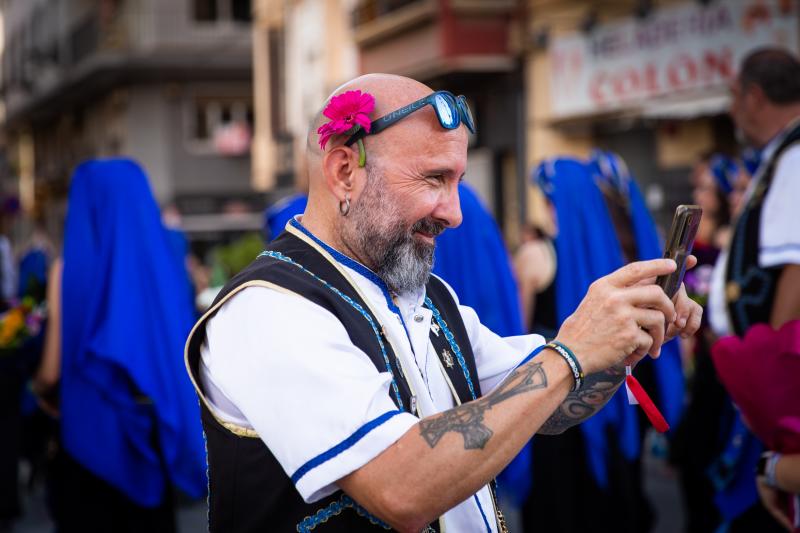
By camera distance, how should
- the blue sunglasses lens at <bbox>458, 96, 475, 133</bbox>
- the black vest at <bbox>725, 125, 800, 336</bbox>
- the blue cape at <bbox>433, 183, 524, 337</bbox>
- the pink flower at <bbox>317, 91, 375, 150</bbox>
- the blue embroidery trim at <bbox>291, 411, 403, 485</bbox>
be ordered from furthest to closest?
the blue cape at <bbox>433, 183, 524, 337</bbox>, the black vest at <bbox>725, 125, 800, 336</bbox>, the blue sunglasses lens at <bbox>458, 96, 475, 133</bbox>, the pink flower at <bbox>317, 91, 375, 150</bbox>, the blue embroidery trim at <bbox>291, 411, 403, 485</bbox>

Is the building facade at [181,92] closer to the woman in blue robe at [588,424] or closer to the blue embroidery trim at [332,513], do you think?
the woman in blue robe at [588,424]

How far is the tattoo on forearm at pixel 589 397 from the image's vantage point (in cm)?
231

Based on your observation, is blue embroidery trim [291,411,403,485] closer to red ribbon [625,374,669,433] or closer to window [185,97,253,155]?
red ribbon [625,374,669,433]

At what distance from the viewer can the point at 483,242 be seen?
5.07 m

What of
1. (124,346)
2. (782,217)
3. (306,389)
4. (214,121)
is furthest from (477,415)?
(214,121)

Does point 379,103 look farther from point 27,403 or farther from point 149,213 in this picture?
point 27,403

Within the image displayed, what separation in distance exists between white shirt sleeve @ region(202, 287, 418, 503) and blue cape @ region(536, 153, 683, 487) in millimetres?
3270

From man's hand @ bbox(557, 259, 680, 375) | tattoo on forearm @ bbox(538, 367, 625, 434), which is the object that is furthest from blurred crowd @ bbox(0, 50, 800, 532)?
man's hand @ bbox(557, 259, 680, 375)

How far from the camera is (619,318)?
6.18 feet

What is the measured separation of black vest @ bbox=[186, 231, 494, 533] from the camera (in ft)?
6.35

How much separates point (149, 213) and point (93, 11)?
31941 millimetres

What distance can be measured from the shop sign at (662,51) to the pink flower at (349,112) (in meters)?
9.57

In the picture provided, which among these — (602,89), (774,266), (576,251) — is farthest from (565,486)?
(602,89)

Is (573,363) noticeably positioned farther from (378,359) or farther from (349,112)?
(349,112)
